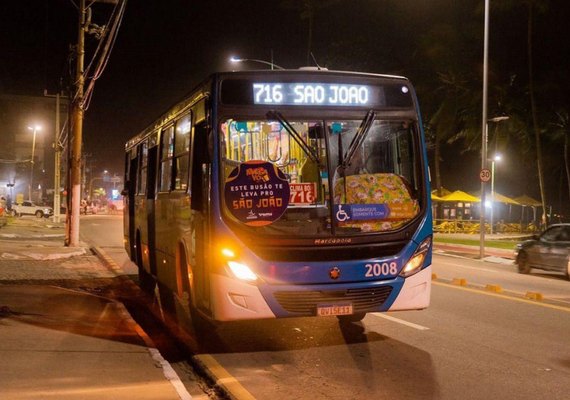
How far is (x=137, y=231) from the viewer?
44.5ft

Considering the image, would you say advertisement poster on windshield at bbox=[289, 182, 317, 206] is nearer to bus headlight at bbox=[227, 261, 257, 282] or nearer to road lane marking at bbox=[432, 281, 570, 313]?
bus headlight at bbox=[227, 261, 257, 282]

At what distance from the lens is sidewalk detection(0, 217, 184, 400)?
5.76 metres

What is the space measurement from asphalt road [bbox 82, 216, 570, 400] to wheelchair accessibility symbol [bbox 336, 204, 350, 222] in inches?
63.0

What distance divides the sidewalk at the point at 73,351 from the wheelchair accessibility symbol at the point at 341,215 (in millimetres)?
2446

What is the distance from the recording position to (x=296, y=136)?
Result: 24.0ft

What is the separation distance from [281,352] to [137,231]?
6.71 meters

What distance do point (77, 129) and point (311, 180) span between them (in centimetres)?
1576

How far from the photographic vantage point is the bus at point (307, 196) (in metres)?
7.00

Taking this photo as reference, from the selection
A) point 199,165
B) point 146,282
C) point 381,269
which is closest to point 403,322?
point 381,269

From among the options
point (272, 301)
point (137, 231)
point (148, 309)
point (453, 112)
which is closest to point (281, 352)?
point (272, 301)

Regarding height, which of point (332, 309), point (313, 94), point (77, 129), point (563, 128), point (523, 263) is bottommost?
point (523, 263)

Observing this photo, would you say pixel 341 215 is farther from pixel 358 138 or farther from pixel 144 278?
pixel 144 278

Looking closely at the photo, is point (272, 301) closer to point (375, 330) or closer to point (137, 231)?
point (375, 330)

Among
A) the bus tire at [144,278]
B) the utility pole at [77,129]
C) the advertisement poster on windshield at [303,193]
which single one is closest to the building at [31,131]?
the utility pole at [77,129]
